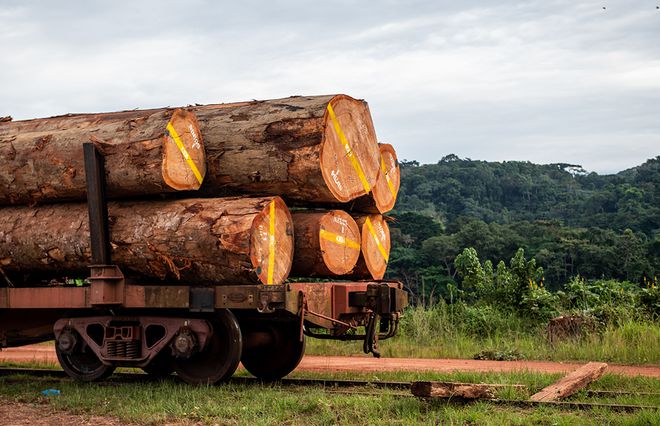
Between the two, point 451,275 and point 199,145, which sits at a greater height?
point 199,145

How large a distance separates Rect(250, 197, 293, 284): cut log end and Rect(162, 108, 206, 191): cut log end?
974 mm

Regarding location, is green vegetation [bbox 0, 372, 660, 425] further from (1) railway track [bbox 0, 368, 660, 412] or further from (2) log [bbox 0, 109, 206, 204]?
(2) log [bbox 0, 109, 206, 204]

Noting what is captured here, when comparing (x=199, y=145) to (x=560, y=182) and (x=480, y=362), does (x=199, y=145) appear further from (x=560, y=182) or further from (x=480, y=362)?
(x=560, y=182)

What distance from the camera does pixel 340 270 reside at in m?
9.31

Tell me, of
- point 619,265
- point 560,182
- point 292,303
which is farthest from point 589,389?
point 560,182

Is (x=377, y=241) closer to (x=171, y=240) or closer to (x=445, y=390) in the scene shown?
(x=171, y=240)

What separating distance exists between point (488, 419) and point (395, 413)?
84cm

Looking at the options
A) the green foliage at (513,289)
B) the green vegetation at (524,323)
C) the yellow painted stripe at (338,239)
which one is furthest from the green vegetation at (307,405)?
the green foliage at (513,289)

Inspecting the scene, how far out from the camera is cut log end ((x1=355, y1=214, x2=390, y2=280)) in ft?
32.7

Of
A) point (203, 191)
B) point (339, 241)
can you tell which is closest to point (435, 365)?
point (339, 241)

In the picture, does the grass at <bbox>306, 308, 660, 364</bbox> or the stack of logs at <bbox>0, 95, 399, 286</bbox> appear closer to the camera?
the stack of logs at <bbox>0, 95, 399, 286</bbox>

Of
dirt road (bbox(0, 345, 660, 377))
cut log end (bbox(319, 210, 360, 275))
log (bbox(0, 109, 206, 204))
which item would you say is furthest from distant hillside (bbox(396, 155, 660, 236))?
log (bbox(0, 109, 206, 204))

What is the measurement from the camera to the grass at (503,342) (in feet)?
37.6

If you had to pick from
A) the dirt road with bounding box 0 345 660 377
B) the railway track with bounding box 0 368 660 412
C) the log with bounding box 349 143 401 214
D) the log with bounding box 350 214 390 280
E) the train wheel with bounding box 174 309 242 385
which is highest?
the log with bounding box 349 143 401 214
